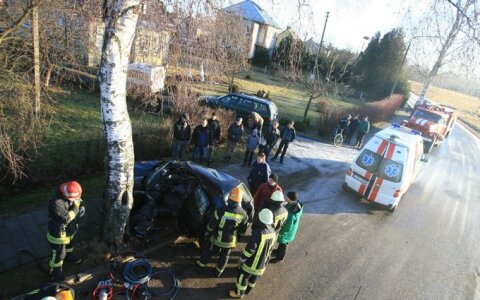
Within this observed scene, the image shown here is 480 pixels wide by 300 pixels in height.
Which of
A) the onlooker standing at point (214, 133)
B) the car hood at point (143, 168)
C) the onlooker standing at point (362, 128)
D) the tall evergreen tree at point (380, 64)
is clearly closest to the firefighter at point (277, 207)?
the car hood at point (143, 168)

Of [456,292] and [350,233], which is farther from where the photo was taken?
[350,233]

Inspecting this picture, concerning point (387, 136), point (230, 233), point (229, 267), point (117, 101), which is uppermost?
point (117, 101)

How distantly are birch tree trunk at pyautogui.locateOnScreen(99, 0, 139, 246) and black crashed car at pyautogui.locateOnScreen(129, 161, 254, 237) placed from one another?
2.00ft

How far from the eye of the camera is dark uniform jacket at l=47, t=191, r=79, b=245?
15.3 feet

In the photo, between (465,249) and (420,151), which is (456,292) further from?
(420,151)

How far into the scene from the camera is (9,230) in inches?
228

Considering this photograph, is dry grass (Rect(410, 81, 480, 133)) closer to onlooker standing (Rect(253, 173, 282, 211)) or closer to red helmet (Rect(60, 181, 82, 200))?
onlooker standing (Rect(253, 173, 282, 211))

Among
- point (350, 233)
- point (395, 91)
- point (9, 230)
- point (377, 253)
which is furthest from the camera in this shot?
point (395, 91)

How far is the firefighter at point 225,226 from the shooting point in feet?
17.4

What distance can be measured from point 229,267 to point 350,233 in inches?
141

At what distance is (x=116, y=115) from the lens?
489 centimetres

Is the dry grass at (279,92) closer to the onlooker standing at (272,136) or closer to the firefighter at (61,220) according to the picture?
the onlooker standing at (272,136)

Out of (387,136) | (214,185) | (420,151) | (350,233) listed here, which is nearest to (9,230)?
(214,185)

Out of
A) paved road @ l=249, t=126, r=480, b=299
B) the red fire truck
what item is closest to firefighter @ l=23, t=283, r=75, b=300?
paved road @ l=249, t=126, r=480, b=299
